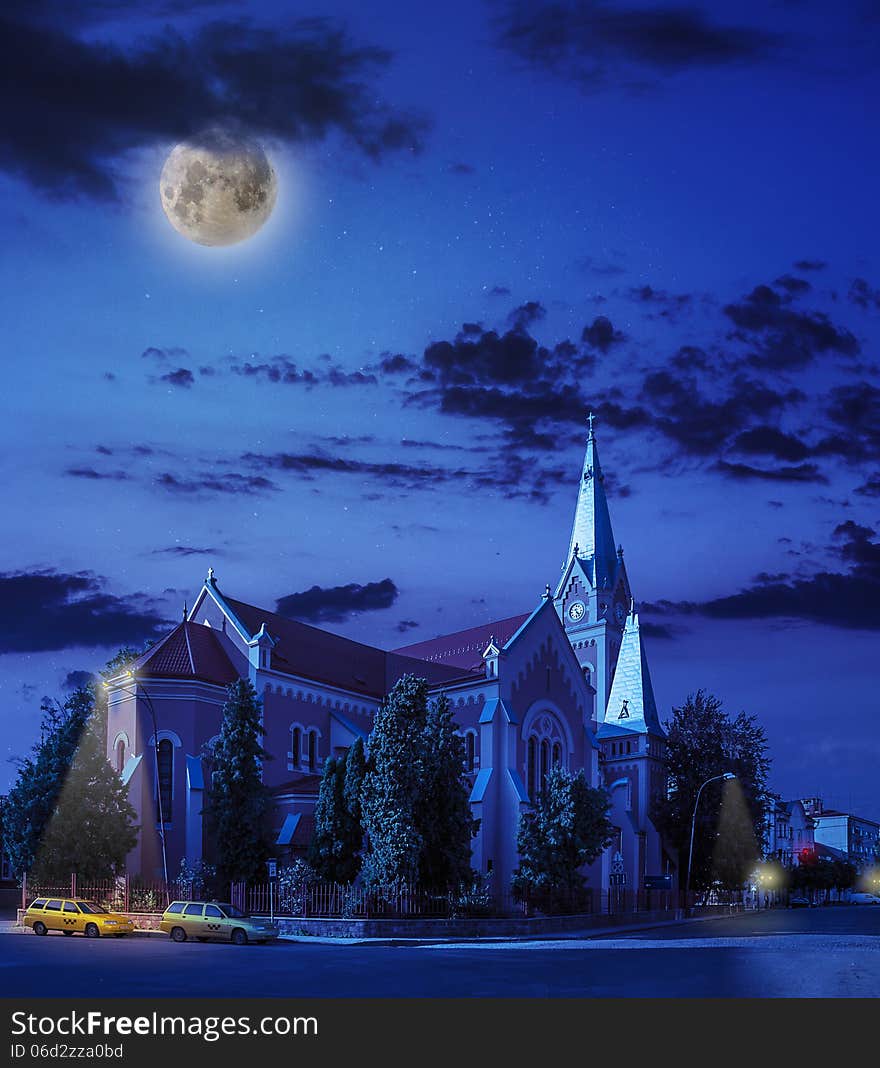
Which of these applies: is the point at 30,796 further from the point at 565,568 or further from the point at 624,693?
the point at 565,568

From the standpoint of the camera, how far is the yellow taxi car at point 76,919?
37.2 metres

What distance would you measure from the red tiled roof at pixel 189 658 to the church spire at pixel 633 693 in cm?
3281

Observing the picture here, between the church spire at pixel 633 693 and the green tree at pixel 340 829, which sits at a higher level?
the church spire at pixel 633 693

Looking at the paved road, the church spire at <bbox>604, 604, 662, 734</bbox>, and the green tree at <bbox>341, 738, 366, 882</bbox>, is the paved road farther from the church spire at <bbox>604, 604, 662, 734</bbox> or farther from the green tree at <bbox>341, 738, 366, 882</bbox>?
the church spire at <bbox>604, 604, 662, 734</bbox>

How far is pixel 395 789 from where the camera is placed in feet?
137

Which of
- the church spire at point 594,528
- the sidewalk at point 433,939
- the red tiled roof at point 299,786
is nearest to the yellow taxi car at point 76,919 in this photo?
the sidewalk at point 433,939

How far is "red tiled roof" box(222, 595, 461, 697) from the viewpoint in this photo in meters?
56.6

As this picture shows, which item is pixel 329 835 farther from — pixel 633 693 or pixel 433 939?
pixel 633 693

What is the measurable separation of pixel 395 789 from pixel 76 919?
11586 millimetres

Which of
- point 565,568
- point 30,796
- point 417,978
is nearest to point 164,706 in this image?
point 30,796

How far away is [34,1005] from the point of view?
14.4 m

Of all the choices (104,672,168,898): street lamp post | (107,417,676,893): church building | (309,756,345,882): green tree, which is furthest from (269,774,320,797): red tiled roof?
(309,756,345,882): green tree

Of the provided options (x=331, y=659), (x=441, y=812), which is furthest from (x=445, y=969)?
(x=331, y=659)

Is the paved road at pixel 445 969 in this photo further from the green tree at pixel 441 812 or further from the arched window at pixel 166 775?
the arched window at pixel 166 775
